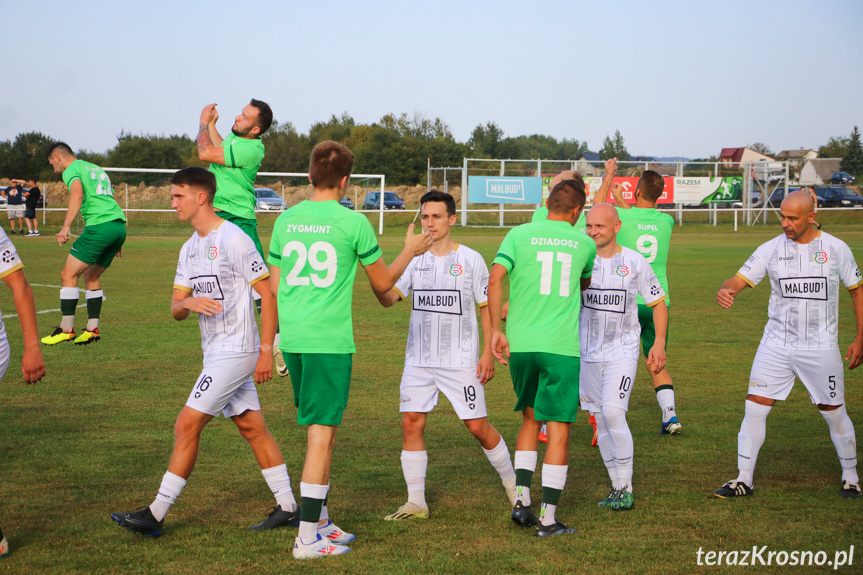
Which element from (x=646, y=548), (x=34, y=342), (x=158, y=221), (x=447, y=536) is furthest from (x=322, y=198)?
(x=158, y=221)

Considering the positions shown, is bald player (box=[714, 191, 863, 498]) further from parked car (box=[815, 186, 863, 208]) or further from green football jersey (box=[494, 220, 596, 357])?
parked car (box=[815, 186, 863, 208])

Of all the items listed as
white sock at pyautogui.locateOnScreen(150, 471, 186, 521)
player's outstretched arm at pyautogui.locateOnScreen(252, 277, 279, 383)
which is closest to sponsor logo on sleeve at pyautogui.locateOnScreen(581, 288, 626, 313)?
player's outstretched arm at pyautogui.locateOnScreen(252, 277, 279, 383)

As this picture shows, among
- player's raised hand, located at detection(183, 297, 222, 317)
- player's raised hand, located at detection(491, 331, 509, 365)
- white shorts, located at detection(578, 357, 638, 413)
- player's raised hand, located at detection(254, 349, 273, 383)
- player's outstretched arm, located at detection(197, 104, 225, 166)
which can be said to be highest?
player's outstretched arm, located at detection(197, 104, 225, 166)

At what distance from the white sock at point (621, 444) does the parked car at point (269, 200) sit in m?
31.3

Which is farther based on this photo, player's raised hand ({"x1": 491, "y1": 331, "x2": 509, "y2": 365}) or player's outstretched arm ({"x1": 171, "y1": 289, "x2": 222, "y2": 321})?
player's raised hand ({"x1": 491, "y1": 331, "x2": 509, "y2": 365})

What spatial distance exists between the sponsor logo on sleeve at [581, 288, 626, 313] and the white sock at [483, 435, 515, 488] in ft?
3.96

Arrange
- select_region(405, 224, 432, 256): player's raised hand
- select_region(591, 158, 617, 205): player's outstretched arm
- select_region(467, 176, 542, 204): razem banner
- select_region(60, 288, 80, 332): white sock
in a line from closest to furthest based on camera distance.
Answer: select_region(405, 224, 432, 256): player's raised hand < select_region(591, 158, 617, 205): player's outstretched arm < select_region(60, 288, 80, 332): white sock < select_region(467, 176, 542, 204): razem banner

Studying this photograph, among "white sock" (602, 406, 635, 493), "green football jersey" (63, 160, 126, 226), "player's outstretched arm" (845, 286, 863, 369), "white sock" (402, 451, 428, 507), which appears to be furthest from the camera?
"green football jersey" (63, 160, 126, 226)

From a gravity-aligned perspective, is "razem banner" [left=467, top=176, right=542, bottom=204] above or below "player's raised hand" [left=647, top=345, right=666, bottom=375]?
above

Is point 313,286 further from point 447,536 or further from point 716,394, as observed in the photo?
point 716,394

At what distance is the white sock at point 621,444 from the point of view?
209 inches

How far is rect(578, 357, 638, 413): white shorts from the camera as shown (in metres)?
5.37

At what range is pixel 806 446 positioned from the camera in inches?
266

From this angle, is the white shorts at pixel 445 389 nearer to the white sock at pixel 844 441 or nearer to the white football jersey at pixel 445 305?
the white football jersey at pixel 445 305
